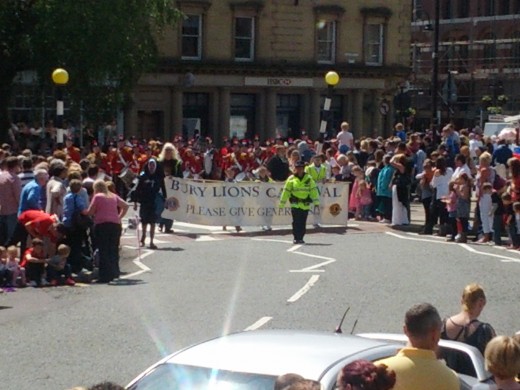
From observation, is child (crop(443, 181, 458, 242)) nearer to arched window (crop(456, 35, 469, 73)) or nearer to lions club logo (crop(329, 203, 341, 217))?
lions club logo (crop(329, 203, 341, 217))

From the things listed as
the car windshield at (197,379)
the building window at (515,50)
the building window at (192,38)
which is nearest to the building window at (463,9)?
the building window at (515,50)

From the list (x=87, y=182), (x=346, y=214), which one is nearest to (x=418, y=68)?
(x=346, y=214)

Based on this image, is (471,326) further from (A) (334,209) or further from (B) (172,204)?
(A) (334,209)

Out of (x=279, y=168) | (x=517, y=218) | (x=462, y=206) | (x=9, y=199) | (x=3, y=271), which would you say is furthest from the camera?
(x=279, y=168)

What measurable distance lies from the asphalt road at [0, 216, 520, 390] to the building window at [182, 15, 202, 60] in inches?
1163

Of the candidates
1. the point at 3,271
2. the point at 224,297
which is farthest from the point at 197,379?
the point at 3,271

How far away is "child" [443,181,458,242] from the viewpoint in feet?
82.6

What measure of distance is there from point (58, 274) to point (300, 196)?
6572 mm

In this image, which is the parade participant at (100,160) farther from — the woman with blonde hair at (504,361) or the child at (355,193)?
the woman with blonde hair at (504,361)

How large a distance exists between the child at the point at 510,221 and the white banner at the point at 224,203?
16.2 ft

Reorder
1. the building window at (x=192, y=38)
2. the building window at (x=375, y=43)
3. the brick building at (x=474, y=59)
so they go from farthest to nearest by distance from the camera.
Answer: the brick building at (x=474, y=59) → the building window at (x=375, y=43) → the building window at (x=192, y=38)

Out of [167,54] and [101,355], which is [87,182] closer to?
[101,355]

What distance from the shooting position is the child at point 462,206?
24.9 m

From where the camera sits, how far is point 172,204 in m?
26.2
